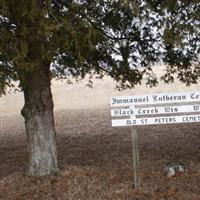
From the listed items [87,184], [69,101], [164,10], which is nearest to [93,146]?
[87,184]

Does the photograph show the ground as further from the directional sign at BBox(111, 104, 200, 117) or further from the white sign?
the white sign

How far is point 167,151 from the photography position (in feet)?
40.1

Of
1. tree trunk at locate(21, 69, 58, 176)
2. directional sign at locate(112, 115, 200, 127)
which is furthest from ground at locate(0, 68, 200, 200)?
directional sign at locate(112, 115, 200, 127)

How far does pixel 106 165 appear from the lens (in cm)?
1053

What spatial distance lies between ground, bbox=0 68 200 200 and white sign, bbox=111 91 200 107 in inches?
52.8

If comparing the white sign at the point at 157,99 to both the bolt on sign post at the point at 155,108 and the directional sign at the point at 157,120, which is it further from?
the directional sign at the point at 157,120

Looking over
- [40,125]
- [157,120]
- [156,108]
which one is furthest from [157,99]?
[40,125]

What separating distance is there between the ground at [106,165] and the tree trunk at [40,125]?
0.24 metres

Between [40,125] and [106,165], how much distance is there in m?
1.67

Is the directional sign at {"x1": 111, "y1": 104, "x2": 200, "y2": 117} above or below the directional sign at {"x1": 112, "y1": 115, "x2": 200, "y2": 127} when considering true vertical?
above

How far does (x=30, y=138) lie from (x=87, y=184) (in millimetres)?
1385

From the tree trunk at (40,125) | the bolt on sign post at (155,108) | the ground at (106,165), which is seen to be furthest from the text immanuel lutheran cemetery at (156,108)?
the tree trunk at (40,125)

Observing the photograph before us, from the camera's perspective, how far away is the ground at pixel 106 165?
28.9 feet

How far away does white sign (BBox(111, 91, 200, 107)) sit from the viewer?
876 centimetres
